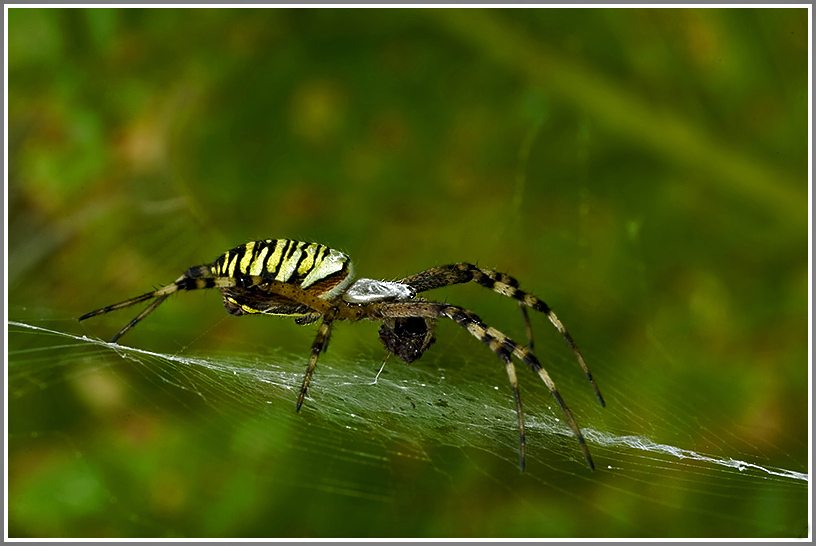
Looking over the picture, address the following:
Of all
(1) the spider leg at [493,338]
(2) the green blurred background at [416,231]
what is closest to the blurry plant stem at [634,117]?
(2) the green blurred background at [416,231]

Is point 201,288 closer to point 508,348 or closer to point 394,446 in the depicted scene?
point 394,446

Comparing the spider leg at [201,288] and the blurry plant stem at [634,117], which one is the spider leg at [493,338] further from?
the blurry plant stem at [634,117]

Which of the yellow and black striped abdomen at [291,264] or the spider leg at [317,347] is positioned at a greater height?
the yellow and black striped abdomen at [291,264]

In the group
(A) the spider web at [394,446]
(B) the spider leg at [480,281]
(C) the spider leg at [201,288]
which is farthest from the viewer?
(B) the spider leg at [480,281]

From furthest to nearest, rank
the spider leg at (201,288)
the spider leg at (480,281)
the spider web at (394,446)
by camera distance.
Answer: the spider leg at (480,281)
the spider leg at (201,288)
the spider web at (394,446)

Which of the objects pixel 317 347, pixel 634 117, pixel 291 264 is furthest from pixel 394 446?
pixel 634 117

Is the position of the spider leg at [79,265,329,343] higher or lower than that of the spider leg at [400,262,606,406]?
lower

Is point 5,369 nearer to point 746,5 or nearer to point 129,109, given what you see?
point 129,109

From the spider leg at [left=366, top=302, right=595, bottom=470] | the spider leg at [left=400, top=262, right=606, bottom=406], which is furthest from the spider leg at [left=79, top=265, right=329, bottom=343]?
the spider leg at [left=400, top=262, right=606, bottom=406]

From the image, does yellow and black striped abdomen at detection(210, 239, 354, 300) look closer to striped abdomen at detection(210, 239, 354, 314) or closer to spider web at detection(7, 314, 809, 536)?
striped abdomen at detection(210, 239, 354, 314)
